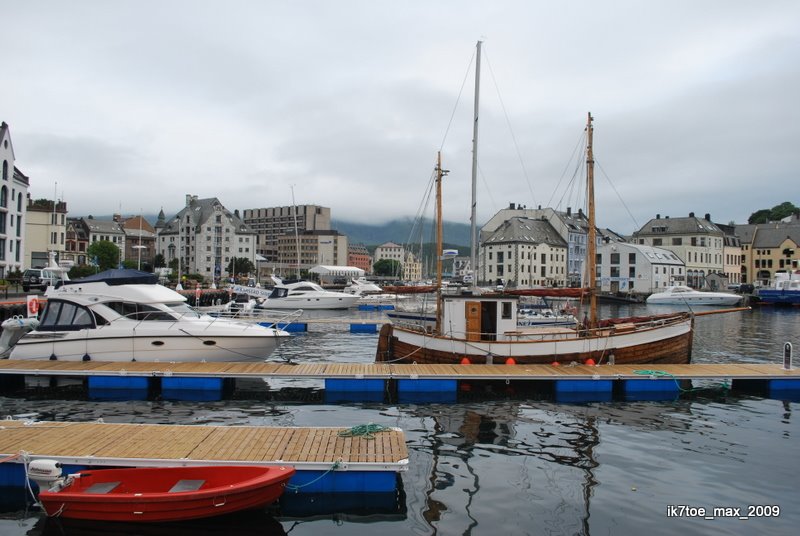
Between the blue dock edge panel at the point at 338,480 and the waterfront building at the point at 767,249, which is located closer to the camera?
the blue dock edge panel at the point at 338,480

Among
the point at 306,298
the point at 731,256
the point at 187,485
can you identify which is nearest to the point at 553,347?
the point at 187,485

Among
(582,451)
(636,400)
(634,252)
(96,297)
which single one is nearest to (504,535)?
(582,451)

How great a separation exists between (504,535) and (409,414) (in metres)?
8.00

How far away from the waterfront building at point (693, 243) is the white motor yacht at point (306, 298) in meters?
71.6

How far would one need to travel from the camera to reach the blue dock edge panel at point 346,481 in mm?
10969

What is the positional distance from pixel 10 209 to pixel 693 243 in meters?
112

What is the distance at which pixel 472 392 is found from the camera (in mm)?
20594

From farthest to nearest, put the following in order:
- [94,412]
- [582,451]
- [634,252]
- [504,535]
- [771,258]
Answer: [771,258], [634,252], [94,412], [582,451], [504,535]

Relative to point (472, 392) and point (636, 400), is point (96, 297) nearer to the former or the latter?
point (472, 392)

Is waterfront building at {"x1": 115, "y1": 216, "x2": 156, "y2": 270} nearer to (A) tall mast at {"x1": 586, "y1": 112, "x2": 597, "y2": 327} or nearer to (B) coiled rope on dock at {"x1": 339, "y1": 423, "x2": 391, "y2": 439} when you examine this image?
(A) tall mast at {"x1": 586, "y1": 112, "x2": 597, "y2": 327}

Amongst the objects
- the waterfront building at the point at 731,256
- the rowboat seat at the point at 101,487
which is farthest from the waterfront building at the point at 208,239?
the rowboat seat at the point at 101,487

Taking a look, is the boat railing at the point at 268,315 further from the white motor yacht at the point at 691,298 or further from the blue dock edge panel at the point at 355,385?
the white motor yacht at the point at 691,298

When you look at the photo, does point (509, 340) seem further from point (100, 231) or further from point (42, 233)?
point (100, 231)

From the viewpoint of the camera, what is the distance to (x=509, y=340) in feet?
77.7
